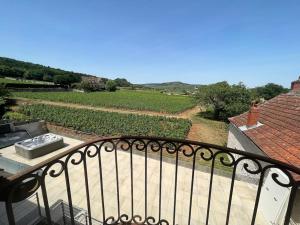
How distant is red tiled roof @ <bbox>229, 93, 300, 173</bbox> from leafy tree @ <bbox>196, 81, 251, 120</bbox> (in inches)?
434

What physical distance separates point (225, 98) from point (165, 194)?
18.9m

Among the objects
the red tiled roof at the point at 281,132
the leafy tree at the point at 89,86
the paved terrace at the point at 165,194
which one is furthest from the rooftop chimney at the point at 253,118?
the leafy tree at the point at 89,86

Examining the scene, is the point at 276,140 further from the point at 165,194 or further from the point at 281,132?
the point at 165,194

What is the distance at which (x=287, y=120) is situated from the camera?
7.35 meters

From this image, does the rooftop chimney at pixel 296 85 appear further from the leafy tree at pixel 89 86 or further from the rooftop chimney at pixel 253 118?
the leafy tree at pixel 89 86

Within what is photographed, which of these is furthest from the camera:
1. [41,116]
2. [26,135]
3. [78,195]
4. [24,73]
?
[24,73]

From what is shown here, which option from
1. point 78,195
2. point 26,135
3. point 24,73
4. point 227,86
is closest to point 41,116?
point 26,135

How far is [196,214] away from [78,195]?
158 inches

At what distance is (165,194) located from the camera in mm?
6383

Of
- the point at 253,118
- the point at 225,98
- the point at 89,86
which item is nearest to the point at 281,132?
the point at 253,118

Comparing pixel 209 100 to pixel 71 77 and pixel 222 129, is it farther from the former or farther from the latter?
pixel 71 77

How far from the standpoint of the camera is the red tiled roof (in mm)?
5453

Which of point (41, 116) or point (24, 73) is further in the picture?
point (24, 73)

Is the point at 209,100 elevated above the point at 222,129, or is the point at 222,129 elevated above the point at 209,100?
the point at 209,100
